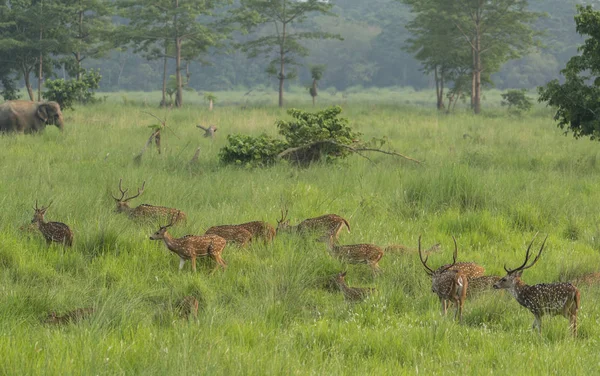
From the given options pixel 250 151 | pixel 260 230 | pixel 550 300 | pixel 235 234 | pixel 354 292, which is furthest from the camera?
pixel 250 151

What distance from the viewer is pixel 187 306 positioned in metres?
5.64

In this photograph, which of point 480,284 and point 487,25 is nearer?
point 480,284

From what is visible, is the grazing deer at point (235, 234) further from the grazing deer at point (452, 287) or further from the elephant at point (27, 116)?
the elephant at point (27, 116)

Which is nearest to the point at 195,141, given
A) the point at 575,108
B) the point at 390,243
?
the point at 575,108

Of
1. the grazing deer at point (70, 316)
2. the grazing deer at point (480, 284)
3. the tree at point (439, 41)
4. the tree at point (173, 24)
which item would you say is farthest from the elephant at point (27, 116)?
the tree at point (439, 41)

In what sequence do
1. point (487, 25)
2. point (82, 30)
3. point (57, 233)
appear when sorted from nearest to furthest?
point (57, 233)
point (487, 25)
point (82, 30)

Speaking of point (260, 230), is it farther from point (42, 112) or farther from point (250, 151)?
point (42, 112)

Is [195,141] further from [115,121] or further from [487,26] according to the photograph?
[487,26]

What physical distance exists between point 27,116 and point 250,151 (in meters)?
9.13

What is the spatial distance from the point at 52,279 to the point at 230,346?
248 cm

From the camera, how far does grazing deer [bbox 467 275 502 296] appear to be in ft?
20.4

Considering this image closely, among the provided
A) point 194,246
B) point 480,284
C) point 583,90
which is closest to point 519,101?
point 583,90

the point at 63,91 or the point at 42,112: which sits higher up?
the point at 63,91

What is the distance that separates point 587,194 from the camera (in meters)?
10.9
